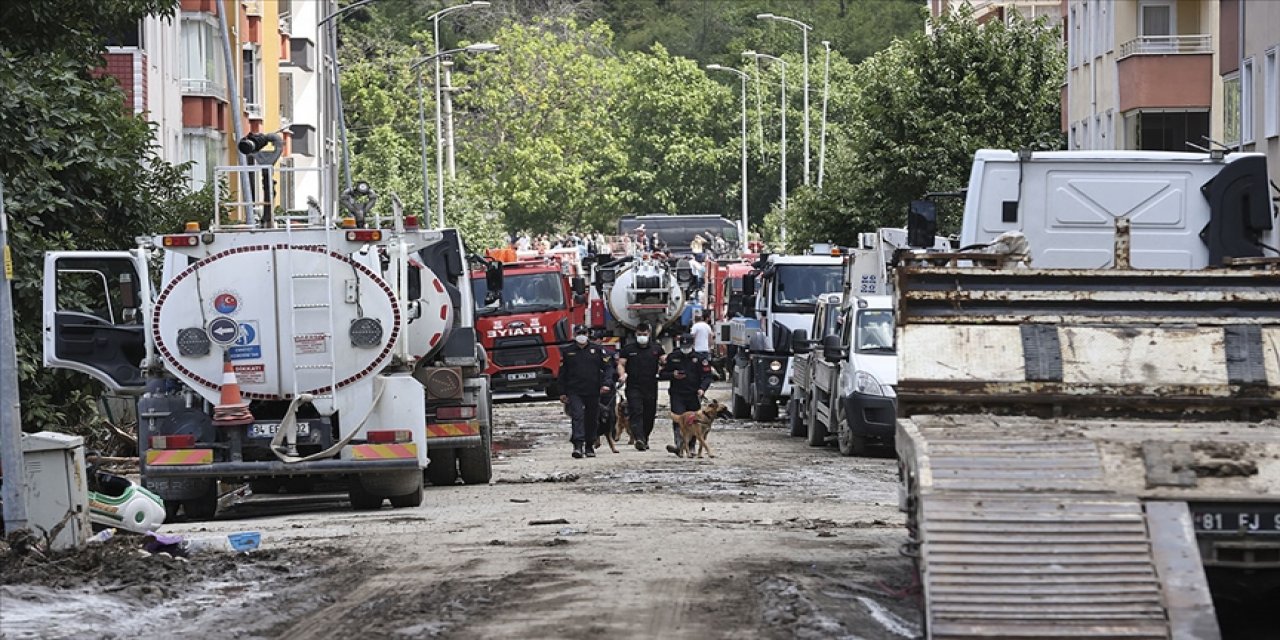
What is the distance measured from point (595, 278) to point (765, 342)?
51.2 feet

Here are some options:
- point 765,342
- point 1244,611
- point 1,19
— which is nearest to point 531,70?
point 765,342

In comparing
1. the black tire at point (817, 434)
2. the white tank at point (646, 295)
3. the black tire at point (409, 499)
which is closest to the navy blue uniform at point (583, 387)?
the black tire at point (817, 434)

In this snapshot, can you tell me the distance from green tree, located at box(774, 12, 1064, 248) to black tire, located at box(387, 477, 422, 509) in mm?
26423

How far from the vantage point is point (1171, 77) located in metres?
43.7

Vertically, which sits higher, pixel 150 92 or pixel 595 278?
pixel 150 92

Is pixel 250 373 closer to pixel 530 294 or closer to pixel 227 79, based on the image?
pixel 227 79

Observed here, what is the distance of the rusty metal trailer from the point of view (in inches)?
383

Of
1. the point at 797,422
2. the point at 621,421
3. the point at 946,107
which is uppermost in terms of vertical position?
the point at 946,107

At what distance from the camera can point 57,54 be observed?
25859 mm

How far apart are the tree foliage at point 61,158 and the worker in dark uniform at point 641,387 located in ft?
19.6

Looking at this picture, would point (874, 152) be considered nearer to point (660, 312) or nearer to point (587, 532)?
point (660, 312)

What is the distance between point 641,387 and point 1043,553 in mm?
17478

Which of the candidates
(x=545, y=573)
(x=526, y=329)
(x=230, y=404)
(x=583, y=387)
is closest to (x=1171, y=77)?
(x=526, y=329)

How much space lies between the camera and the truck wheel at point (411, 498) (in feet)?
63.6
